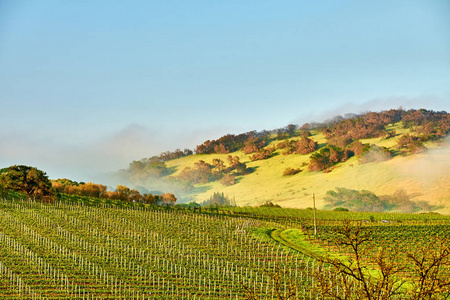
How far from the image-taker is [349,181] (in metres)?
160

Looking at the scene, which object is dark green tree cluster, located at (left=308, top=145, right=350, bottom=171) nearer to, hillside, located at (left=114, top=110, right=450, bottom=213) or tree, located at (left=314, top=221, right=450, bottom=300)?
hillside, located at (left=114, top=110, right=450, bottom=213)

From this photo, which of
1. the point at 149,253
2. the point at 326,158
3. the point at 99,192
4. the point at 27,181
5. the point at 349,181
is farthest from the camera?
the point at 326,158

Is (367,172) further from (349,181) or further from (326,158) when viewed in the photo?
(326,158)

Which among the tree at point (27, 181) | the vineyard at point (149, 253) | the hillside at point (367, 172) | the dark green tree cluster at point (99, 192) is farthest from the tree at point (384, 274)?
the hillside at point (367, 172)

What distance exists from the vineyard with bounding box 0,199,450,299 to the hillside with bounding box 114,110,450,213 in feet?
274

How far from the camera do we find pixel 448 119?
7165 inches

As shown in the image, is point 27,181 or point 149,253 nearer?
point 149,253

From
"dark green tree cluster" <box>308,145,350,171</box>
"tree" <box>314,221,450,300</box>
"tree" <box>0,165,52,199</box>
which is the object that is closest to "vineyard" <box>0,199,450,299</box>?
"tree" <box>0,165,52,199</box>

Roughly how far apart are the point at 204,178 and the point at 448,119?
4209 inches

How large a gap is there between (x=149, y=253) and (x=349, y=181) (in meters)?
127

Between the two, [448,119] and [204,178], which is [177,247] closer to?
[204,178]

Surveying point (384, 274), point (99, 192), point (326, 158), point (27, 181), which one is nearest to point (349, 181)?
point (326, 158)

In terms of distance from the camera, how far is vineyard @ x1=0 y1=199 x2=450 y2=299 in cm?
3426

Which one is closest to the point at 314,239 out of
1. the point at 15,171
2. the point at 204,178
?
the point at 15,171
